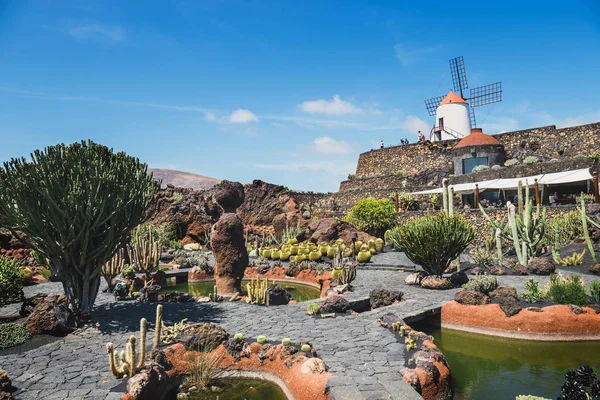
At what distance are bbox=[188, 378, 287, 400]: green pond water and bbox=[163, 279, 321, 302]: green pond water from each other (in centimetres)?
647

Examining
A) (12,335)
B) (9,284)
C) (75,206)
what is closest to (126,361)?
(12,335)

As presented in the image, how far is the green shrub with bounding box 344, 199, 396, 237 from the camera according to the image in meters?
23.4

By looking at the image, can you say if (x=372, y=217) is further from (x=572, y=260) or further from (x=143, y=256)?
(x=143, y=256)

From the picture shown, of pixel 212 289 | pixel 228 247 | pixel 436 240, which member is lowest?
pixel 212 289

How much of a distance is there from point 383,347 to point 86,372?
14.5 feet

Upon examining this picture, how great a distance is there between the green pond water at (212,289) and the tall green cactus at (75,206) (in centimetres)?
514

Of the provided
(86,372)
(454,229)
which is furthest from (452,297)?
(86,372)

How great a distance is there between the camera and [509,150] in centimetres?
3191

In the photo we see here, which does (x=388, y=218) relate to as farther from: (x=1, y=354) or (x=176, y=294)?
(x=1, y=354)

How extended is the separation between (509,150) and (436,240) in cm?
2411

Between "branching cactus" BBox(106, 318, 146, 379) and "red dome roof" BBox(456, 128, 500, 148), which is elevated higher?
"red dome roof" BBox(456, 128, 500, 148)

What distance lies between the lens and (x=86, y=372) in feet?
19.8

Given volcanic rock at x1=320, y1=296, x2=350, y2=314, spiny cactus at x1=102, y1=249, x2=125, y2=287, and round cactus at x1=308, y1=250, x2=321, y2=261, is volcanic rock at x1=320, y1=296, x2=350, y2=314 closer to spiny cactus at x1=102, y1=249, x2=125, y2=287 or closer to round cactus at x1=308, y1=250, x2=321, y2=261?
spiny cactus at x1=102, y1=249, x2=125, y2=287

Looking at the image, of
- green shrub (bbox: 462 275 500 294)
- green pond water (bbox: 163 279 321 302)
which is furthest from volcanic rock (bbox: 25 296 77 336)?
green shrub (bbox: 462 275 500 294)
